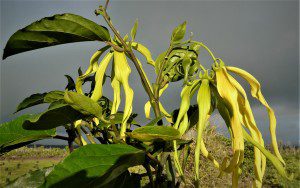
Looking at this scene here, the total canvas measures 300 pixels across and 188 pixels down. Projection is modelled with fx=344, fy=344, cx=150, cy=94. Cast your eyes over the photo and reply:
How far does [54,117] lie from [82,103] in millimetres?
56

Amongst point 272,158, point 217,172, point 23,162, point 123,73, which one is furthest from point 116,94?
point 23,162

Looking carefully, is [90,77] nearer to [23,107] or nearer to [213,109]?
[23,107]

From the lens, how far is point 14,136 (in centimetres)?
68

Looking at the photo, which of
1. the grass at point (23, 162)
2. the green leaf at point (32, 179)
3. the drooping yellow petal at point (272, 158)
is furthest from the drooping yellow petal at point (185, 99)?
the grass at point (23, 162)

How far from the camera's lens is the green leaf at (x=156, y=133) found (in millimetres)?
514

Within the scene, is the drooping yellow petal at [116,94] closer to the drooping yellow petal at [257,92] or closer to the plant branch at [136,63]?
the plant branch at [136,63]

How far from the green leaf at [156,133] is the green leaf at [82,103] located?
0.24 feet

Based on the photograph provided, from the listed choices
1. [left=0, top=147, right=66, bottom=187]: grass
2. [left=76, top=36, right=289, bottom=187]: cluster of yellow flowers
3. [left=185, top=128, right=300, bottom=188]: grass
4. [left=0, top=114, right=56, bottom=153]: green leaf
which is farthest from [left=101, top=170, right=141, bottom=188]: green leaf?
[left=0, top=147, right=66, bottom=187]: grass

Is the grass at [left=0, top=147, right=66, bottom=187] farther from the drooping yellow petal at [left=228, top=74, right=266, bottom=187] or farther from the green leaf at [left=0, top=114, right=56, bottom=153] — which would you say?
the drooping yellow petal at [left=228, top=74, right=266, bottom=187]

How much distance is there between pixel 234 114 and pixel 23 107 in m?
0.43

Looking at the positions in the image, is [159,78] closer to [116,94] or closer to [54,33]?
[116,94]

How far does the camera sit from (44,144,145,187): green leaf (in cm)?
48

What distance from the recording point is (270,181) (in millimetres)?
4980

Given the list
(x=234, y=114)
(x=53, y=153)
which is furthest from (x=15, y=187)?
(x=53, y=153)
